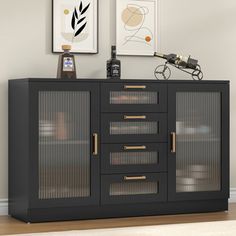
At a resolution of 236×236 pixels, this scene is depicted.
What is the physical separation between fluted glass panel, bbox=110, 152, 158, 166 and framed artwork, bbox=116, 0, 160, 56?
946 millimetres

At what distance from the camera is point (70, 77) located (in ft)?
18.6

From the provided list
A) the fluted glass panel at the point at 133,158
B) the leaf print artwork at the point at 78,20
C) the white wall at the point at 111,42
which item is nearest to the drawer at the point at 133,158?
the fluted glass panel at the point at 133,158

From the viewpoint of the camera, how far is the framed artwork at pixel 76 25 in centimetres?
591

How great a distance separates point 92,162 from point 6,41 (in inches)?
47.1

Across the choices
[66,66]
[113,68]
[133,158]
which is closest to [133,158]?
[133,158]

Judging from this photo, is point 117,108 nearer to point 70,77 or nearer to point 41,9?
point 70,77

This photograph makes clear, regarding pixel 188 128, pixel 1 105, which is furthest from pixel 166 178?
pixel 1 105

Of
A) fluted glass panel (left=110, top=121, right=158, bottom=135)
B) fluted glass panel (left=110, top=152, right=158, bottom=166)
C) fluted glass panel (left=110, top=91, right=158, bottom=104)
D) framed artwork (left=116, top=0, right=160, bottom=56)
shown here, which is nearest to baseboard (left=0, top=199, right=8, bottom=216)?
fluted glass panel (left=110, top=152, right=158, bottom=166)

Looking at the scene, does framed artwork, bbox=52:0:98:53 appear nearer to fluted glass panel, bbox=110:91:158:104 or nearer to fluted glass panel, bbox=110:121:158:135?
fluted glass panel, bbox=110:91:158:104

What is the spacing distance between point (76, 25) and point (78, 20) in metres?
0.04

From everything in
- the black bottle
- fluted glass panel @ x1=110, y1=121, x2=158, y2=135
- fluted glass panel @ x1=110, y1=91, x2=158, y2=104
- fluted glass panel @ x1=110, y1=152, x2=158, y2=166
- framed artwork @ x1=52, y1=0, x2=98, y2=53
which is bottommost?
fluted glass panel @ x1=110, y1=152, x2=158, y2=166

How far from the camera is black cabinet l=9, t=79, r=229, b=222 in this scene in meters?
5.44

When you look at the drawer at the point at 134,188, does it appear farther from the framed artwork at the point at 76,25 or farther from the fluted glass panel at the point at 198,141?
the framed artwork at the point at 76,25

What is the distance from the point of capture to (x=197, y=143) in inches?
231
